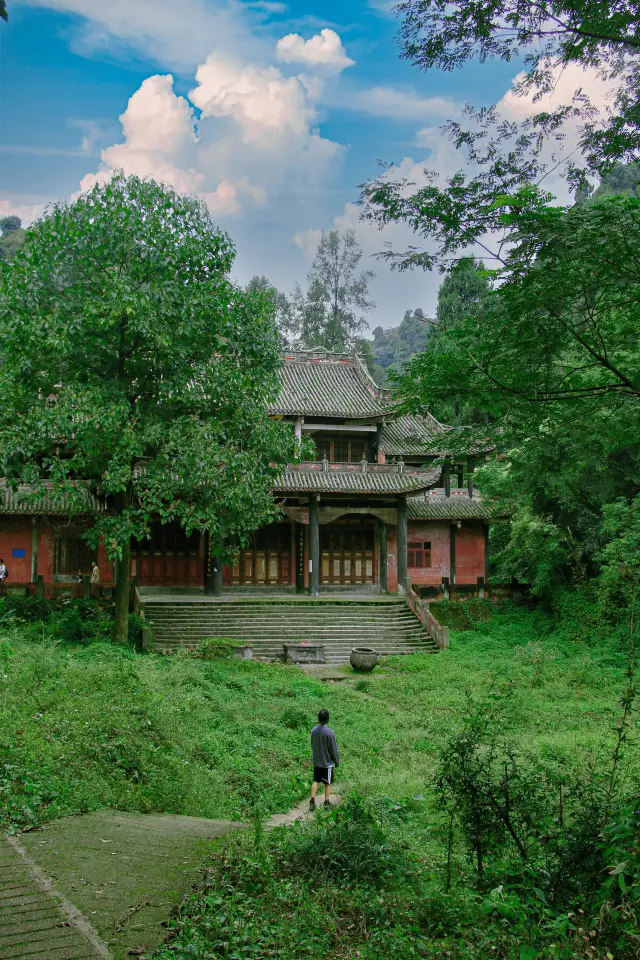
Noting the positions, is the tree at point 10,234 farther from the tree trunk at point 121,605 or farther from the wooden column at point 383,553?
the tree trunk at point 121,605

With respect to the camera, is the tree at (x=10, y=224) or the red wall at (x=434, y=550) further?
the tree at (x=10, y=224)

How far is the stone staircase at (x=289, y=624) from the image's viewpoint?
1934 cm

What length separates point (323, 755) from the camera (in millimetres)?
7855

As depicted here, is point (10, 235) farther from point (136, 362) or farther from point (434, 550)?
point (136, 362)

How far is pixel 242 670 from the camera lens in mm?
16000

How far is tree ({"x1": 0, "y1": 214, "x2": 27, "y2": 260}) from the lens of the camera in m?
59.4

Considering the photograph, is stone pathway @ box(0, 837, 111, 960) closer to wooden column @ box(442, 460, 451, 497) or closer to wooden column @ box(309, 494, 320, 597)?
wooden column @ box(309, 494, 320, 597)

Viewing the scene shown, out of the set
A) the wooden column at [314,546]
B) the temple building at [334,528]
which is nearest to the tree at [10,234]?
the temple building at [334,528]

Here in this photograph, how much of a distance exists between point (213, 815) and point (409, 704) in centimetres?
713

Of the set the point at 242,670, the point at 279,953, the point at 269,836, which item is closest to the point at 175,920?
the point at 279,953

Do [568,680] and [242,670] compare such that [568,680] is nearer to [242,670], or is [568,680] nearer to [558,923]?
[242,670]

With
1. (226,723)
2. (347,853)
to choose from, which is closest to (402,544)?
(226,723)

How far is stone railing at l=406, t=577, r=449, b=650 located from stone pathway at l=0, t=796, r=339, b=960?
1445cm

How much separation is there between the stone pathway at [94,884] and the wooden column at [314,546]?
16.9 metres
